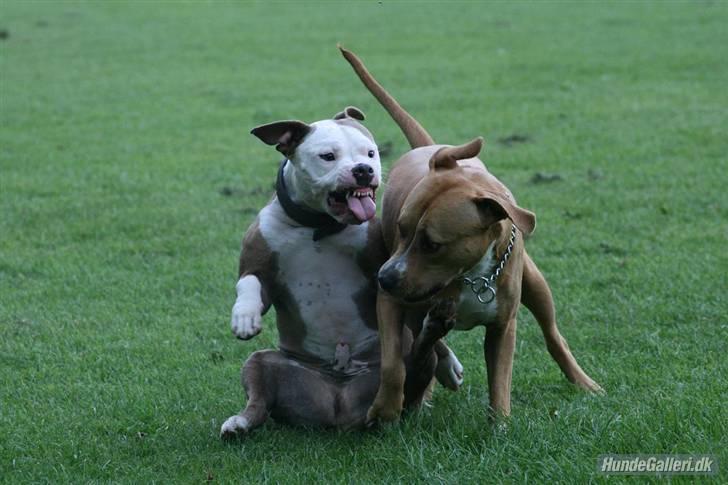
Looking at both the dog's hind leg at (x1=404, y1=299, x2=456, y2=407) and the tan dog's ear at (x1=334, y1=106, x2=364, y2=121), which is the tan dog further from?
the tan dog's ear at (x1=334, y1=106, x2=364, y2=121)

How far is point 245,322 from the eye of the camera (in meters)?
5.08

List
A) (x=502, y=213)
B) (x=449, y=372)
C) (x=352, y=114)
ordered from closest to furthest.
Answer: (x=502, y=213), (x=449, y=372), (x=352, y=114)

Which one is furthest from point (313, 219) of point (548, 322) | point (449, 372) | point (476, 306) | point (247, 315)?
point (548, 322)

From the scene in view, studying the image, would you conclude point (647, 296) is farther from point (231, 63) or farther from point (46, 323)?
point (231, 63)

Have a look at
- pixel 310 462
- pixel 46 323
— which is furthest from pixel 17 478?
pixel 46 323

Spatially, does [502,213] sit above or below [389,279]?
above

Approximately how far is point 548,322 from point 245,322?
173 cm

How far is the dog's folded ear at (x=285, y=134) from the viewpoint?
543cm

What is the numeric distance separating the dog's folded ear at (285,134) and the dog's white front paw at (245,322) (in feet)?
2.75

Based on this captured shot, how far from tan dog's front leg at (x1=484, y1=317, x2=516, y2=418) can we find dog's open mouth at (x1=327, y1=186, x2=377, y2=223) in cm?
78

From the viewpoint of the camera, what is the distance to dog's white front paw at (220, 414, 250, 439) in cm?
517

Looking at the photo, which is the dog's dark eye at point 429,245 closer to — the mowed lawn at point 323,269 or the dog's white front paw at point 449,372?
the mowed lawn at point 323,269

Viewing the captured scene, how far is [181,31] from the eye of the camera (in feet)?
71.4

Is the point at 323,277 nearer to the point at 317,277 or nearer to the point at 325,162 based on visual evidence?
the point at 317,277
